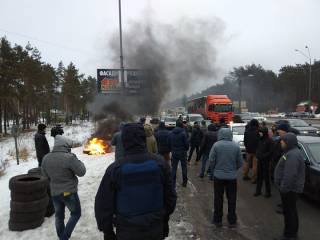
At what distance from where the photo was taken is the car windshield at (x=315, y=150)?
339 inches

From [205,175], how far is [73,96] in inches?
2330

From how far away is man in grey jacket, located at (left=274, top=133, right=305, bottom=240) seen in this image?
6.00 meters

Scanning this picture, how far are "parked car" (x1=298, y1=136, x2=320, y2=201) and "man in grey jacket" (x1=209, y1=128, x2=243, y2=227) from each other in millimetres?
2056

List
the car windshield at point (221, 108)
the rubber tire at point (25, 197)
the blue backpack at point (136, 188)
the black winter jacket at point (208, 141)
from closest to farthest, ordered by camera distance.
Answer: the blue backpack at point (136, 188)
the rubber tire at point (25, 197)
the black winter jacket at point (208, 141)
the car windshield at point (221, 108)

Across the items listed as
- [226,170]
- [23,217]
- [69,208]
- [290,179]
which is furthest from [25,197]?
[290,179]

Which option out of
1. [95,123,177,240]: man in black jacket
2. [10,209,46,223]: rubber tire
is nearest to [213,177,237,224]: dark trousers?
[10,209,46,223]: rubber tire

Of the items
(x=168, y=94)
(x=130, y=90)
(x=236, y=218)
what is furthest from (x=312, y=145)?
(x=168, y=94)

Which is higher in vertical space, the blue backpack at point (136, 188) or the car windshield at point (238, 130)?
the blue backpack at point (136, 188)

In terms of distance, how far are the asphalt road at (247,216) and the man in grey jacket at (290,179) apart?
419 mm

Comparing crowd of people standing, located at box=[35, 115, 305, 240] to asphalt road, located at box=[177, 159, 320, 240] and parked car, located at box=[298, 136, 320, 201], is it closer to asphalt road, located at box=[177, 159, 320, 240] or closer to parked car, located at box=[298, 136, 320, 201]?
asphalt road, located at box=[177, 159, 320, 240]

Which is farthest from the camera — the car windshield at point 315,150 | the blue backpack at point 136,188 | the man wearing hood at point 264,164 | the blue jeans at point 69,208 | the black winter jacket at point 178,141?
the black winter jacket at point 178,141

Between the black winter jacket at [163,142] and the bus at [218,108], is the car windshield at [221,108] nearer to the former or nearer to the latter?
the bus at [218,108]

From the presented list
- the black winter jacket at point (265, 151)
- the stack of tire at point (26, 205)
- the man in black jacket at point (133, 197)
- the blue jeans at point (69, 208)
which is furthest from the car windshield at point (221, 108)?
the man in black jacket at point (133, 197)

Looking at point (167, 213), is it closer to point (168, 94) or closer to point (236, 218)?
point (236, 218)
